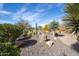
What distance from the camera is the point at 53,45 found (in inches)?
62.4

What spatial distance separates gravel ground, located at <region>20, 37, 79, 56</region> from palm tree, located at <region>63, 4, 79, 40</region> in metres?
0.15

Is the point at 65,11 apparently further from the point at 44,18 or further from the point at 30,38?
the point at 30,38

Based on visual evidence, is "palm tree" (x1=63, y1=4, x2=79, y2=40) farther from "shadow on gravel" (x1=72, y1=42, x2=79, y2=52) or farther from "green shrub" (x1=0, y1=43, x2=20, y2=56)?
"green shrub" (x1=0, y1=43, x2=20, y2=56)

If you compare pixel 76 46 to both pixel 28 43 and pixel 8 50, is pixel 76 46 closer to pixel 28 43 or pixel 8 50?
pixel 28 43

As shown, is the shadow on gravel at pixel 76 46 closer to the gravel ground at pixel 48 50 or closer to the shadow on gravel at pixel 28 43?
the gravel ground at pixel 48 50

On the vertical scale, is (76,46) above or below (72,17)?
below

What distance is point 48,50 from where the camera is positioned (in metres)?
1.57

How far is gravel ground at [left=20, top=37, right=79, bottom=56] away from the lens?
155 centimetres

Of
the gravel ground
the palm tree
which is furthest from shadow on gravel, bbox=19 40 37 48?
the palm tree

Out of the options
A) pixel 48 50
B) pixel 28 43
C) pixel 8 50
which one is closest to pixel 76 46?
pixel 48 50

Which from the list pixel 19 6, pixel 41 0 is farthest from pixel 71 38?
pixel 19 6

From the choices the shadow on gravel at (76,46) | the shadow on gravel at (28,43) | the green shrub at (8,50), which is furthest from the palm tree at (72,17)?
the green shrub at (8,50)

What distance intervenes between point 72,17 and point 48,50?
0.34 m

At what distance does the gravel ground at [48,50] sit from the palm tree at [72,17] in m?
0.15
